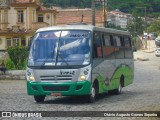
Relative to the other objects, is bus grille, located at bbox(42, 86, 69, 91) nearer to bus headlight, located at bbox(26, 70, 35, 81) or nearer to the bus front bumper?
the bus front bumper

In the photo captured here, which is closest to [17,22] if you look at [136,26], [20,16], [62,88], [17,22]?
[17,22]

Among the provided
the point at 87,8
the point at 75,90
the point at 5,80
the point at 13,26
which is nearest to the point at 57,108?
the point at 75,90

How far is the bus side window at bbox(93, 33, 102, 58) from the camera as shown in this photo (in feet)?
68.1

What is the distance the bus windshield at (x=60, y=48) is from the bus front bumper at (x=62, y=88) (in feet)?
2.28

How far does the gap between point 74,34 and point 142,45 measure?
83.2m

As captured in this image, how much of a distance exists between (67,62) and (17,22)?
5116 centimetres

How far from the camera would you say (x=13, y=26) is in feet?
229

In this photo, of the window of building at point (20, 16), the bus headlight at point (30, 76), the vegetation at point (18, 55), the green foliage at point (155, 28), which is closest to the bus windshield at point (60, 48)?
the bus headlight at point (30, 76)

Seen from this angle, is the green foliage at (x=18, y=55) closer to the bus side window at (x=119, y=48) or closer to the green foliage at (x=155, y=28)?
the bus side window at (x=119, y=48)

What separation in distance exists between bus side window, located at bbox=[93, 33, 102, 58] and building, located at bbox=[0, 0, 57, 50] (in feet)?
155

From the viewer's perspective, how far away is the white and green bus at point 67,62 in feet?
65.1

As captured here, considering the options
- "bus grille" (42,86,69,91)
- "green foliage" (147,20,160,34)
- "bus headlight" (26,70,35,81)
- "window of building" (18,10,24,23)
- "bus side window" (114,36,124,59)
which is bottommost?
"green foliage" (147,20,160,34)

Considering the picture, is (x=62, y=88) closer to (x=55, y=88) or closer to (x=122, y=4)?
(x=55, y=88)

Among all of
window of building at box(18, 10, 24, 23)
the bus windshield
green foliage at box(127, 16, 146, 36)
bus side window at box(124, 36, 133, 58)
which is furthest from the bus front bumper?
green foliage at box(127, 16, 146, 36)
